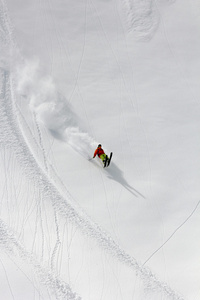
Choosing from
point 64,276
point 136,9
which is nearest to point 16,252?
point 64,276

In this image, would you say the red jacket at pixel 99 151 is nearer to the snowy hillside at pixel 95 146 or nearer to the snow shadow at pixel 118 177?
the snowy hillside at pixel 95 146

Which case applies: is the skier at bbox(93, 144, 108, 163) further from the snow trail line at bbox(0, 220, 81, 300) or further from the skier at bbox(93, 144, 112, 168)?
the snow trail line at bbox(0, 220, 81, 300)

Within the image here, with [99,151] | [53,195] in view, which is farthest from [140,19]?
[53,195]

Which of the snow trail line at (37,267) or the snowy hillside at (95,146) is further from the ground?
the snowy hillside at (95,146)

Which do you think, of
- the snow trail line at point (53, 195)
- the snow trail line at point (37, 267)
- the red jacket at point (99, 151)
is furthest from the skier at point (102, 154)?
the snow trail line at point (37, 267)

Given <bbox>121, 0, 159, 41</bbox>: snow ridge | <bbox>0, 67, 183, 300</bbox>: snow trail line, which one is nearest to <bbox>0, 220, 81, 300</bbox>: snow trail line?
<bbox>0, 67, 183, 300</bbox>: snow trail line

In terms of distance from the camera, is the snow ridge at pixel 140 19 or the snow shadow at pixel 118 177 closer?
the snow shadow at pixel 118 177

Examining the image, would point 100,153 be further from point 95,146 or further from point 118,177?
point 118,177
